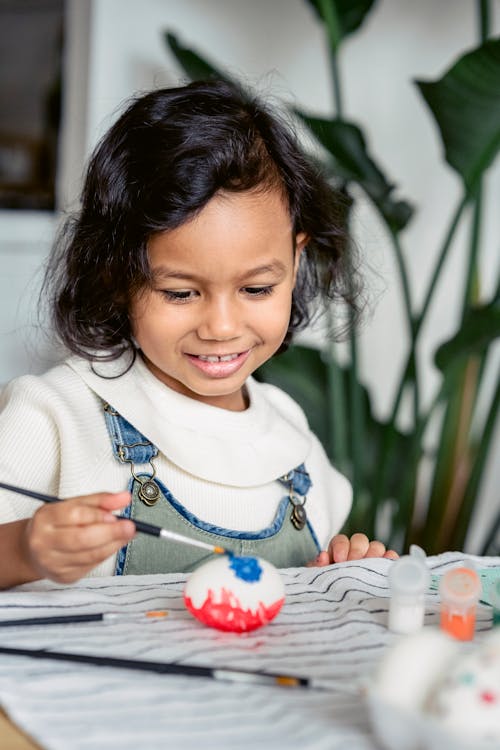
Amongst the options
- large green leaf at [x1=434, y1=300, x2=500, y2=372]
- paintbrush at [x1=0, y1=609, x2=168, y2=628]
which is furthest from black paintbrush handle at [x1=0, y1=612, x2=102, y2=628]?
large green leaf at [x1=434, y1=300, x2=500, y2=372]

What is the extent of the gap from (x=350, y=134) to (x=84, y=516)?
108cm

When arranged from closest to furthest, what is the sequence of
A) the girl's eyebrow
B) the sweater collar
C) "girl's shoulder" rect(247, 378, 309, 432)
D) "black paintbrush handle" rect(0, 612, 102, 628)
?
"black paintbrush handle" rect(0, 612, 102, 628) → the girl's eyebrow → the sweater collar → "girl's shoulder" rect(247, 378, 309, 432)

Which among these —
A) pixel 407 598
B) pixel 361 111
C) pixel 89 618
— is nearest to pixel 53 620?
pixel 89 618

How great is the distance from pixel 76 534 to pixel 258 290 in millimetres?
386

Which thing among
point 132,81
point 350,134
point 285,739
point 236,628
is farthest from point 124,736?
point 132,81

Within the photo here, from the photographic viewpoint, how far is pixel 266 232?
101 cm

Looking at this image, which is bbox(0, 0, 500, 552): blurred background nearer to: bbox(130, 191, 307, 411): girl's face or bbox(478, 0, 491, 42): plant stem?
bbox(478, 0, 491, 42): plant stem

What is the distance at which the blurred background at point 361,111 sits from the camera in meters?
2.02

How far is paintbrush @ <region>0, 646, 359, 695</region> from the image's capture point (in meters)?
0.60

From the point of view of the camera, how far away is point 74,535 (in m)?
0.72

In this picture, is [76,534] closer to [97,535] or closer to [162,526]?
[97,535]

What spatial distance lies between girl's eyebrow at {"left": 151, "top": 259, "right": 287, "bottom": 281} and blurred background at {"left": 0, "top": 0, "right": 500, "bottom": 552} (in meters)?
0.95

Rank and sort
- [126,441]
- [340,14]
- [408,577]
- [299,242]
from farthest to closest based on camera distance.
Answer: [340,14] → [299,242] → [126,441] → [408,577]

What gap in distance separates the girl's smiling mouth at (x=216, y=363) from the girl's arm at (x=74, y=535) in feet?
0.99
